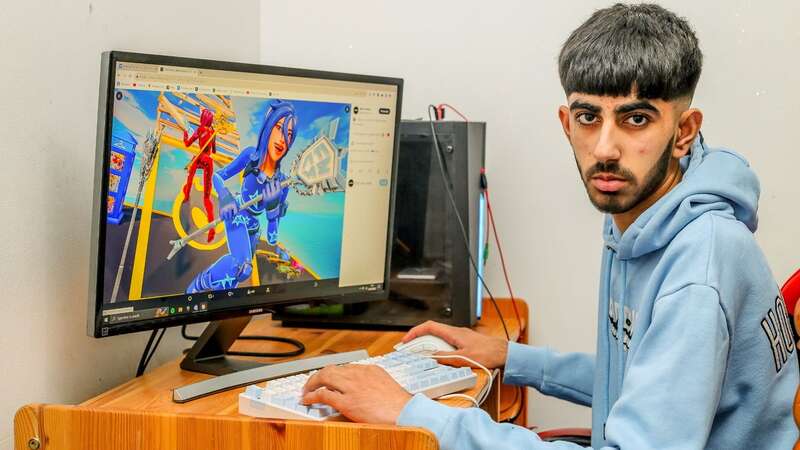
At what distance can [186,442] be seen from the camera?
3.95 ft

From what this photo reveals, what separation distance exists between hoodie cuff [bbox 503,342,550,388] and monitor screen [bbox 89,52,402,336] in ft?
0.90

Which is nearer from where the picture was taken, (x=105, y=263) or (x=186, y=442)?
(x=186, y=442)

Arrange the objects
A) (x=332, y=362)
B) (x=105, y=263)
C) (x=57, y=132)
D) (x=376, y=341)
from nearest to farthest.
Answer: (x=105, y=263), (x=57, y=132), (x=332, y=362), (x=376, y=341)

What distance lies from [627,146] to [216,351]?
0.76 m

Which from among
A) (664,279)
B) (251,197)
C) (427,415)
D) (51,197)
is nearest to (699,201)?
(664,279)

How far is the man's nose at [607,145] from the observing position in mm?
1284

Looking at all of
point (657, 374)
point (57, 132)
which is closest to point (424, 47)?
point (57, 132)

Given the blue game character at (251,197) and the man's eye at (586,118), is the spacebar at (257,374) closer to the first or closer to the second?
the blue game character at (251,197)

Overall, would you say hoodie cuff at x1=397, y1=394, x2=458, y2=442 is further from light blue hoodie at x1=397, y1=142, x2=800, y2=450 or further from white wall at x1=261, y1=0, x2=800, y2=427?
white wall at x1=261, y1=0, x2=800, y2=427

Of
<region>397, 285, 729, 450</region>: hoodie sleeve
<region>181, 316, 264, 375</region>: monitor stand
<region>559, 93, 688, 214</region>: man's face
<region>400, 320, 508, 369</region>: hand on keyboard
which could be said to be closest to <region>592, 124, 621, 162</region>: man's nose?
<region>559, 93, 688, 214</region>: man's face

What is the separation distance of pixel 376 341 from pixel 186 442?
26.7 inches

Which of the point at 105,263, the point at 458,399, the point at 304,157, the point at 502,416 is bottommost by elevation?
the point at 502,416

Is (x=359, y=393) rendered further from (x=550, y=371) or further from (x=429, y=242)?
(x=429, y=242)

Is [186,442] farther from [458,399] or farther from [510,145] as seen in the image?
[510,145]
